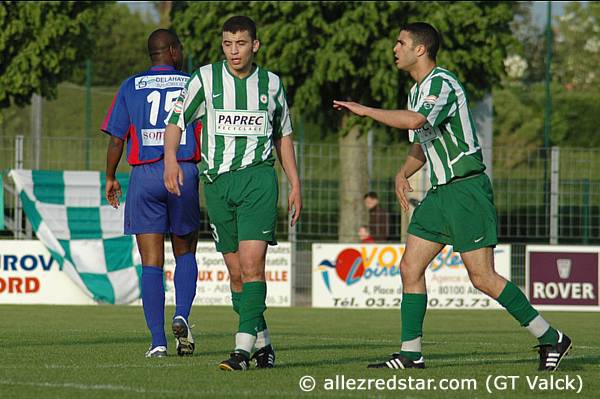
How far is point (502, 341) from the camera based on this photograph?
1230cm

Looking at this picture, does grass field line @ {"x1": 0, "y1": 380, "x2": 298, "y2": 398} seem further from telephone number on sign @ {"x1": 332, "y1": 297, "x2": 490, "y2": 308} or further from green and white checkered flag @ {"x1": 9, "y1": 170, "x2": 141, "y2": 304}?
telephone number on sign @ {"x1": 332, "y1": 297, "x2": 490, "y2": 308}

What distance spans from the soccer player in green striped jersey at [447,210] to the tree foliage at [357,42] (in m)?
14.1

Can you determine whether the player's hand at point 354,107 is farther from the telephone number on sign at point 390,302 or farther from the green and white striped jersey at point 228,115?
the telephone number on sign at point 390,302

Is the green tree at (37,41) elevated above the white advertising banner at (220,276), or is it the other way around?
the green tree at (37,41)

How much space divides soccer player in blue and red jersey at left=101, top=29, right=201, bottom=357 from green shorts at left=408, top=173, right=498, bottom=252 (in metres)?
1.74

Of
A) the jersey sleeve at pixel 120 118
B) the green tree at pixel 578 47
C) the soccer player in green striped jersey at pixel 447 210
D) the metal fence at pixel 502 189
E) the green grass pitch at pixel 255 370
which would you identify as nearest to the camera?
the green grass pitch at pixel 255 370

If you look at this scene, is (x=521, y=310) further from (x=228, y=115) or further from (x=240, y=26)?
(x=240, y=26)

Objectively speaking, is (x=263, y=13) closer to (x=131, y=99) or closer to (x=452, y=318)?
(x=452, y=318)

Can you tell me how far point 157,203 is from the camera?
9.59 metres

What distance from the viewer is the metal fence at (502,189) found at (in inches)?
837

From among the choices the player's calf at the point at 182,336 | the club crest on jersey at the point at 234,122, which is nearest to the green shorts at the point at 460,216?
the club crest on jersey at the point at 234,122

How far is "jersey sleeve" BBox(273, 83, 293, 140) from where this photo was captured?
8.66 meters

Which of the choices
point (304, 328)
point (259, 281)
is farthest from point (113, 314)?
point (259, 281)

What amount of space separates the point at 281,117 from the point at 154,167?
1239 millimetres
